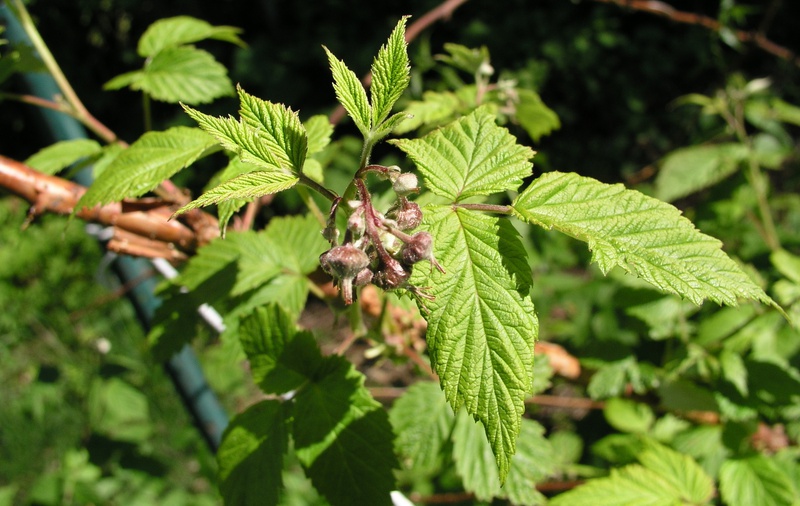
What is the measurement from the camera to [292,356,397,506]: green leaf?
2.81ft

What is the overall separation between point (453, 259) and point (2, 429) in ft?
11.4

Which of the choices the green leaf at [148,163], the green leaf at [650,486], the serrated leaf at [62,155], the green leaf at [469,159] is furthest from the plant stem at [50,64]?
the green leaf at [650,486]

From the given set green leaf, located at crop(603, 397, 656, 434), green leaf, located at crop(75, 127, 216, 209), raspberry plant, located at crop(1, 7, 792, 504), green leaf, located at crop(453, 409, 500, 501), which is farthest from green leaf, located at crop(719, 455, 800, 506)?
green leaf, located at crop(75, 127, 216, 209)

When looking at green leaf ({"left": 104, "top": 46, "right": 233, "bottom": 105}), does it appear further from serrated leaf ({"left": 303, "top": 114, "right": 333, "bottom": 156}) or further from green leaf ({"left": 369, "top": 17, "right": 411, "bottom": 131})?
green leaf ({"left": 369, "top": 17, "right": 411, "bottom": 131})

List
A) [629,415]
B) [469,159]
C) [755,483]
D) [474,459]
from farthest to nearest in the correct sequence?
[629,415] → [755,483] → [474,459] → [469,159]

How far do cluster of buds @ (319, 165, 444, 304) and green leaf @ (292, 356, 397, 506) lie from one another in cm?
28

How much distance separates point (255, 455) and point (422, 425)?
394 mm

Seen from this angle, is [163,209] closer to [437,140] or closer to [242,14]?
[437,140]

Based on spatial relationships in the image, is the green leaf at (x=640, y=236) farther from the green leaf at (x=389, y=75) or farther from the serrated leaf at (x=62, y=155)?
the serrated leaf at (x=62, y=155)

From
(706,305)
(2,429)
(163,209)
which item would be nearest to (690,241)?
(163,209)

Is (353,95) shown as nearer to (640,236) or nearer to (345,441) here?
(640,236)

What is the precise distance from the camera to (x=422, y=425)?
120 centimetres

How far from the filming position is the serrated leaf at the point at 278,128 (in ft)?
2.34

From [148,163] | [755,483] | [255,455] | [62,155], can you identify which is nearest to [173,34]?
[62,155]
